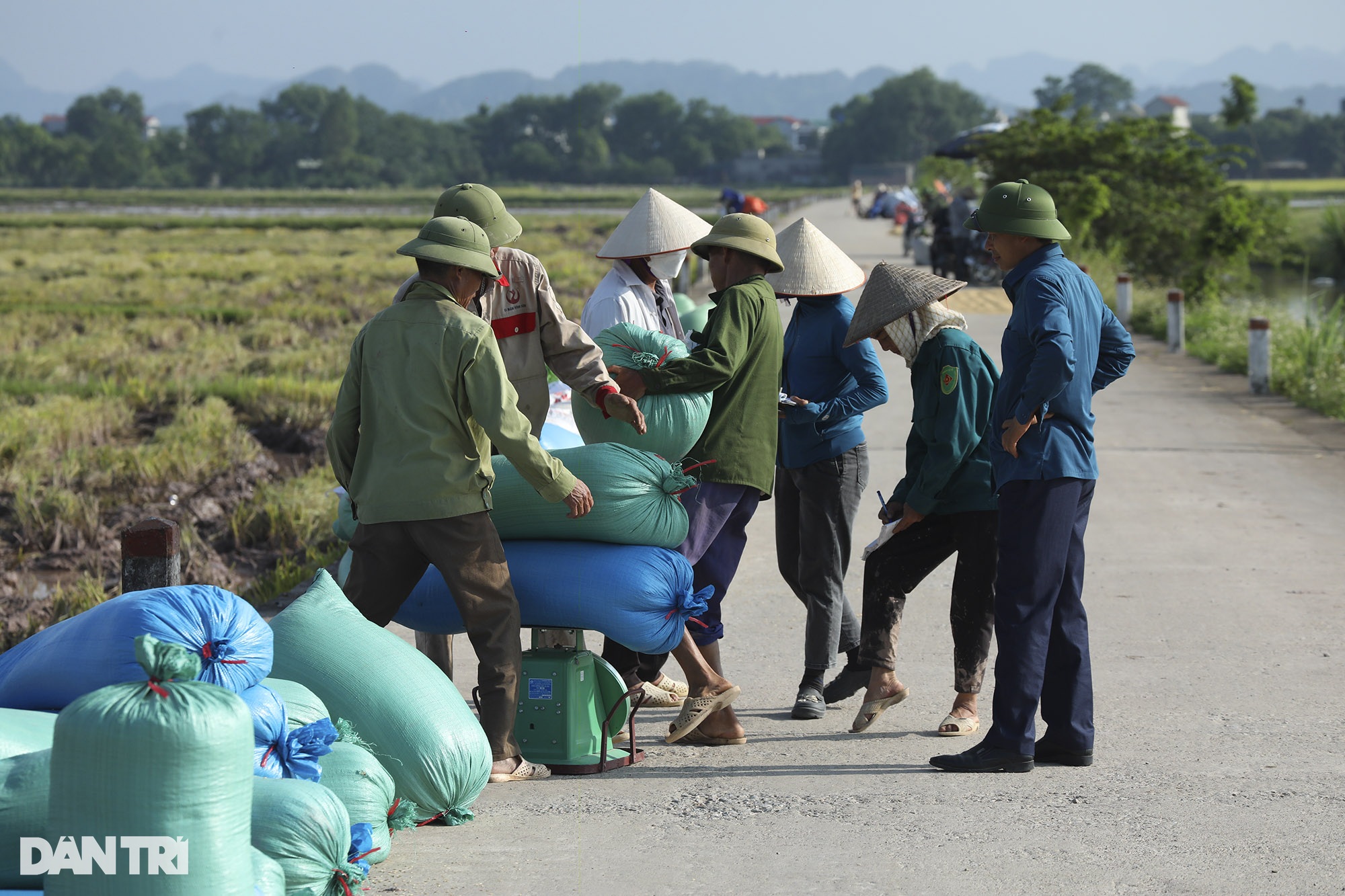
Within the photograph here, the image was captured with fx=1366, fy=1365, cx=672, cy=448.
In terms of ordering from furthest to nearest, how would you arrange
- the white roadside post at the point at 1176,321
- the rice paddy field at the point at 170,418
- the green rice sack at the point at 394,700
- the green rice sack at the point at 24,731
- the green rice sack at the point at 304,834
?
the white roadside post at the point at 1176,321
the rice paddy field at the point at 170,418
the green rice sack at the point at 394,700
the green rice sack at the point at 24,731
the green rice sack at the point at 304,834

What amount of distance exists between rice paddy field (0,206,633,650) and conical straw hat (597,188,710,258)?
295 cm

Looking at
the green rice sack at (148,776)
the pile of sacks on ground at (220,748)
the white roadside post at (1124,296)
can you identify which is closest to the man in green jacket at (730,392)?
the pile of sacks on ground at (220,748)

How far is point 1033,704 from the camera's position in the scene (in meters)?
4.28

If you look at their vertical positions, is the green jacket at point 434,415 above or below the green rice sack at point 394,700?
above

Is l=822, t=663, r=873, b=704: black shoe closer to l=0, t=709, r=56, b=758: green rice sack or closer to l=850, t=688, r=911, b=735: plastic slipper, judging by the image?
l=850, t=688, r=911, b=735: plastic slipper

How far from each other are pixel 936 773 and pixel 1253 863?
3.43 ft

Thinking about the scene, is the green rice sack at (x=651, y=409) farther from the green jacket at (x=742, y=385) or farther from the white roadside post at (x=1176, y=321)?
the white roadside post at (x=1176, y=321)

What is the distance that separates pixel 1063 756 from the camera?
439 cm

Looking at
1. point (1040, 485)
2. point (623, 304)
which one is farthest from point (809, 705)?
point (623, 304)

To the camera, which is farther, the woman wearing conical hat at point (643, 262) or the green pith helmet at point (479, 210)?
the woman wearing conical hat at point (643, 262)

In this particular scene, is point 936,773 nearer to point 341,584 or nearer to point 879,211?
point 341,584

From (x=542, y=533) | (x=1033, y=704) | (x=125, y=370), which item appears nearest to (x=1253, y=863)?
(x=1033, y=704)

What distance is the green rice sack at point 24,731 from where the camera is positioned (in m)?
3.17

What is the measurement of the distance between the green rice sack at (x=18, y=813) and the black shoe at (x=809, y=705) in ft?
8.94
